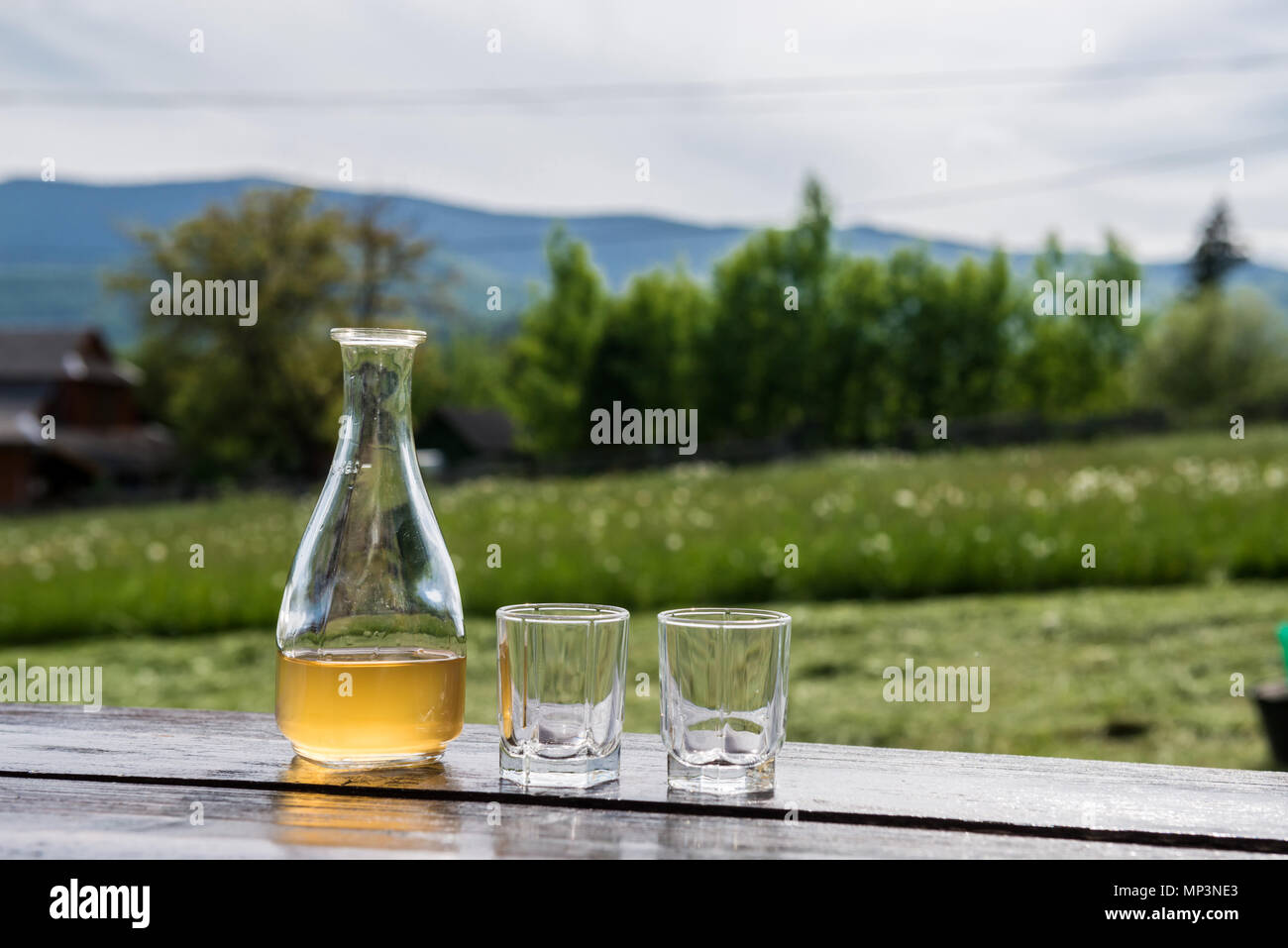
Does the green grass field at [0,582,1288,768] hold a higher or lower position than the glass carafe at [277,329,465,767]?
lower

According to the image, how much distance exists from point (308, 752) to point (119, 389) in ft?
130

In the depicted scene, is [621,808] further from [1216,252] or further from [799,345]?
[1216,252]

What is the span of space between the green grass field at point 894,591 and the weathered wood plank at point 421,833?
130 inches

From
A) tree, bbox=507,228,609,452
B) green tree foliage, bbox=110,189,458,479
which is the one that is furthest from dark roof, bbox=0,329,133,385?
tree, bbox=507,228,609,452

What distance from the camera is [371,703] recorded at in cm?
119

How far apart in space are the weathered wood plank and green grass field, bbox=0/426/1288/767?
3.31 m

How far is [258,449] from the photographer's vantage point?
35.6m

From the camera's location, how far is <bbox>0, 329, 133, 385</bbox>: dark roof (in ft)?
106

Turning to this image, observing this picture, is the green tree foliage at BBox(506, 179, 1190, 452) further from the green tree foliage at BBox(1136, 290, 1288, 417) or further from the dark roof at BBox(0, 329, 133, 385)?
the dark roof at BBox(0, 329, 133, 385)

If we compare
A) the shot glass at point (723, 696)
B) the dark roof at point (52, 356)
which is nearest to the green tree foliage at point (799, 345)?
the dark roof at point (52, 356)

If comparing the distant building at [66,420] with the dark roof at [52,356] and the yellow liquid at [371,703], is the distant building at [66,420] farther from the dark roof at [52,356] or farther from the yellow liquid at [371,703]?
the yellow liquid at [371,703]
